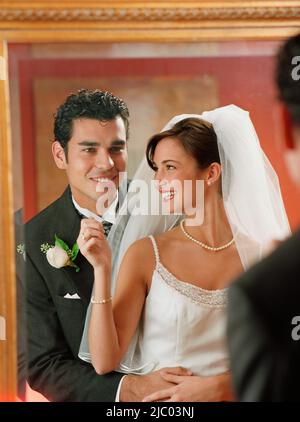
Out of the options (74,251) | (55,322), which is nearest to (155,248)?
(74,251)

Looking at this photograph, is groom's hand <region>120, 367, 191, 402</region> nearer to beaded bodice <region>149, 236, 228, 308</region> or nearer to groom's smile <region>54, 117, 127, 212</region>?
beaded bodice <region>149, 236, 228, 308</region>

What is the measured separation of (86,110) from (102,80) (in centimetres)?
10

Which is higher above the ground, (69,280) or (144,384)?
(69,280)

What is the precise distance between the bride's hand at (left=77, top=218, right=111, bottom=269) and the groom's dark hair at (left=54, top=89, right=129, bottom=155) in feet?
0.73

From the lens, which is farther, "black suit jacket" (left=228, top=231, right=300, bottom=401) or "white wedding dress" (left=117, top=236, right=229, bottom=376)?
"white wedding dress" (left=117, top=236, right=229, bottom=376)

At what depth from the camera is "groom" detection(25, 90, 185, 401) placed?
7.00 ft

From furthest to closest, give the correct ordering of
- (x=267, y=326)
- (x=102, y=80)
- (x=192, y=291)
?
1. (x=102, y=80)
2. (x=192, y=291)
3. (x=267, y=326)

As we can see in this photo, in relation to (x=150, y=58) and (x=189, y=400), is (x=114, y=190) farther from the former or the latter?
(x=189, y=400)

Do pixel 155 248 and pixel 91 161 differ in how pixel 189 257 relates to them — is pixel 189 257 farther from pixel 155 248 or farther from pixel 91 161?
pixel 91 161

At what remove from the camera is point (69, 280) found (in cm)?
213

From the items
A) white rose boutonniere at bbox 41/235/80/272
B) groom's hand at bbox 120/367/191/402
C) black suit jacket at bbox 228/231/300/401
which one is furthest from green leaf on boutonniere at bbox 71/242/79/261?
black suit jacket at bbox 228/231/300/401

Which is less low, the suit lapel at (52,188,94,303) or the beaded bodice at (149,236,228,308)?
the suit lapel at (52,188,94,303)

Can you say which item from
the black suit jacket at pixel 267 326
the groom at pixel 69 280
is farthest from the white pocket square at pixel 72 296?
the black suit jacket at pixel 267 326

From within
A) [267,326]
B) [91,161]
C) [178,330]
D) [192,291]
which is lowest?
[178,330]
